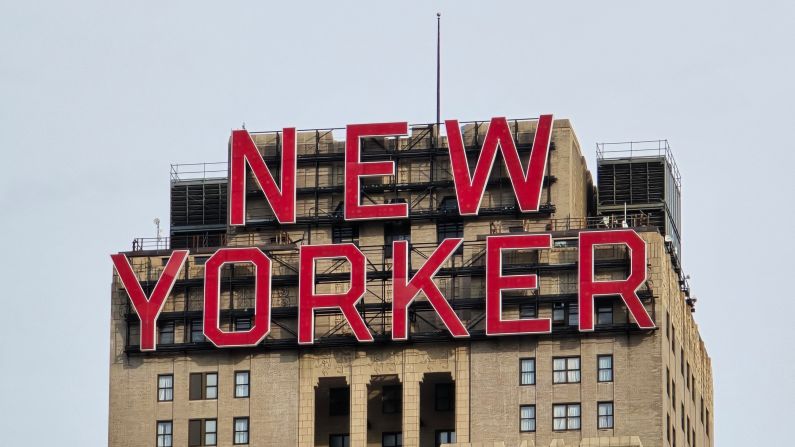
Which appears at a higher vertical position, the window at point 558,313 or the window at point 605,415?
the window at point 558,313

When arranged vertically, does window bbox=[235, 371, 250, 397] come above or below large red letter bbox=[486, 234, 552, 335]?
below

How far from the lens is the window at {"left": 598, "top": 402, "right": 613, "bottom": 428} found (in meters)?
192

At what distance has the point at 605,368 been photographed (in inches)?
7633

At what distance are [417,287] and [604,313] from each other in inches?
493

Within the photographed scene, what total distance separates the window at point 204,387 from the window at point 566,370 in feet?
75.9

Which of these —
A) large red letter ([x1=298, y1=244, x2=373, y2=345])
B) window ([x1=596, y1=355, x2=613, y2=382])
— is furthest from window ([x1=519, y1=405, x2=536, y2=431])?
large red letter ([x1=298, y1=244, x2=373, y2=345])

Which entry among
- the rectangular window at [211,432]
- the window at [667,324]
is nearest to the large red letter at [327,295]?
the rectangular window at [211,432]

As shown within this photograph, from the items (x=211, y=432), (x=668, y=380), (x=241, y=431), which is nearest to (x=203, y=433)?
(x=211, y=432)

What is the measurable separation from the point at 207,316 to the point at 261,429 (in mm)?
8665

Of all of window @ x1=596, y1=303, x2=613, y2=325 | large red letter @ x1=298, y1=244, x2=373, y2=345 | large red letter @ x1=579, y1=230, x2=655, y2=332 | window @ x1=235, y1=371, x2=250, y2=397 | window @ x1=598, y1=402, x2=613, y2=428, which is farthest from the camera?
window @ x1=235, y1=371, x2=250, y2=397

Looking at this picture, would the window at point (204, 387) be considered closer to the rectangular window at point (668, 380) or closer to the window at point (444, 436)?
the window at point (444, 436)

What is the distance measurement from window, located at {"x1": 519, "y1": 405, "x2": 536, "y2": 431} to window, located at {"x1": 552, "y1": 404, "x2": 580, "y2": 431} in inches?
52.7

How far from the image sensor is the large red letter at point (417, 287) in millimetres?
196250

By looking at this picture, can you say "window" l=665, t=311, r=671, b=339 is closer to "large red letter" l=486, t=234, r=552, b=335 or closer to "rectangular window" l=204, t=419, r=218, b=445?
"large red letter" l=486, t=234, r=552, b=335
